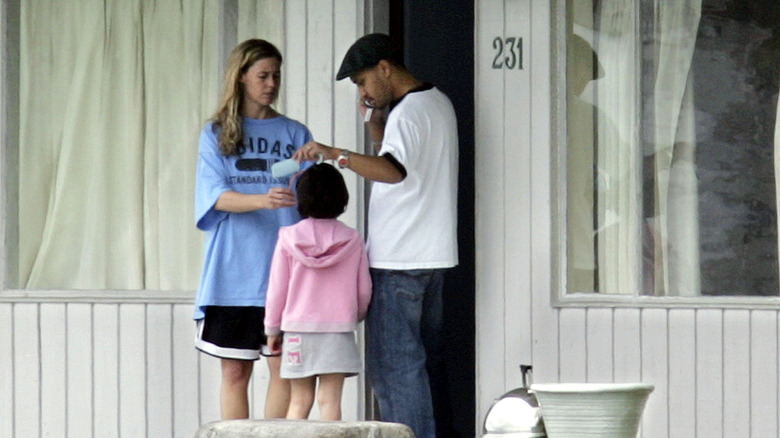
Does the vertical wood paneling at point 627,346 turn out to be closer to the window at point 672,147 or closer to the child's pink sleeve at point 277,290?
the window at point 672,147

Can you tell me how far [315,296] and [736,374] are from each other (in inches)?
75.3

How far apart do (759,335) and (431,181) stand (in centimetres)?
157

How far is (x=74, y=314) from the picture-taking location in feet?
27.0

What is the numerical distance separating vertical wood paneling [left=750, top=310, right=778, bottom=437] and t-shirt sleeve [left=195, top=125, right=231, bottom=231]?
7.66ft

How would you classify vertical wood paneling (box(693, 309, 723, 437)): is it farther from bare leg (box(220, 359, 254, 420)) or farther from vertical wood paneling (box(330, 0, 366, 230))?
bare leg (box(220, 359, 254, 420))

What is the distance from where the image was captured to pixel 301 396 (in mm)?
7152

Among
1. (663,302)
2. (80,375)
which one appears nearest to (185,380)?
(80,375)

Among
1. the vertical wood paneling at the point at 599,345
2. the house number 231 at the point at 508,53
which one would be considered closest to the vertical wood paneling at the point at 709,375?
the vertical wood paneling at the point at 599,345

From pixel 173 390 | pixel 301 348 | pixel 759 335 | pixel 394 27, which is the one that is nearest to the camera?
pixel 301 348

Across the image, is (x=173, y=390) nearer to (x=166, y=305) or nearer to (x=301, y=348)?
(x=166, y=305)

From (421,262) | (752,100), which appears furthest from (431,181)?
(752,100)

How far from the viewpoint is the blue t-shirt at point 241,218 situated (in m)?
7.27

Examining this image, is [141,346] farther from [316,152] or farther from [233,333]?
[316,152]

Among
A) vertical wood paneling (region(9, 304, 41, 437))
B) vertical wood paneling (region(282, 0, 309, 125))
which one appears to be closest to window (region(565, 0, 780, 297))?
vertical wood paneling (region(282, 0, 309, 125))
